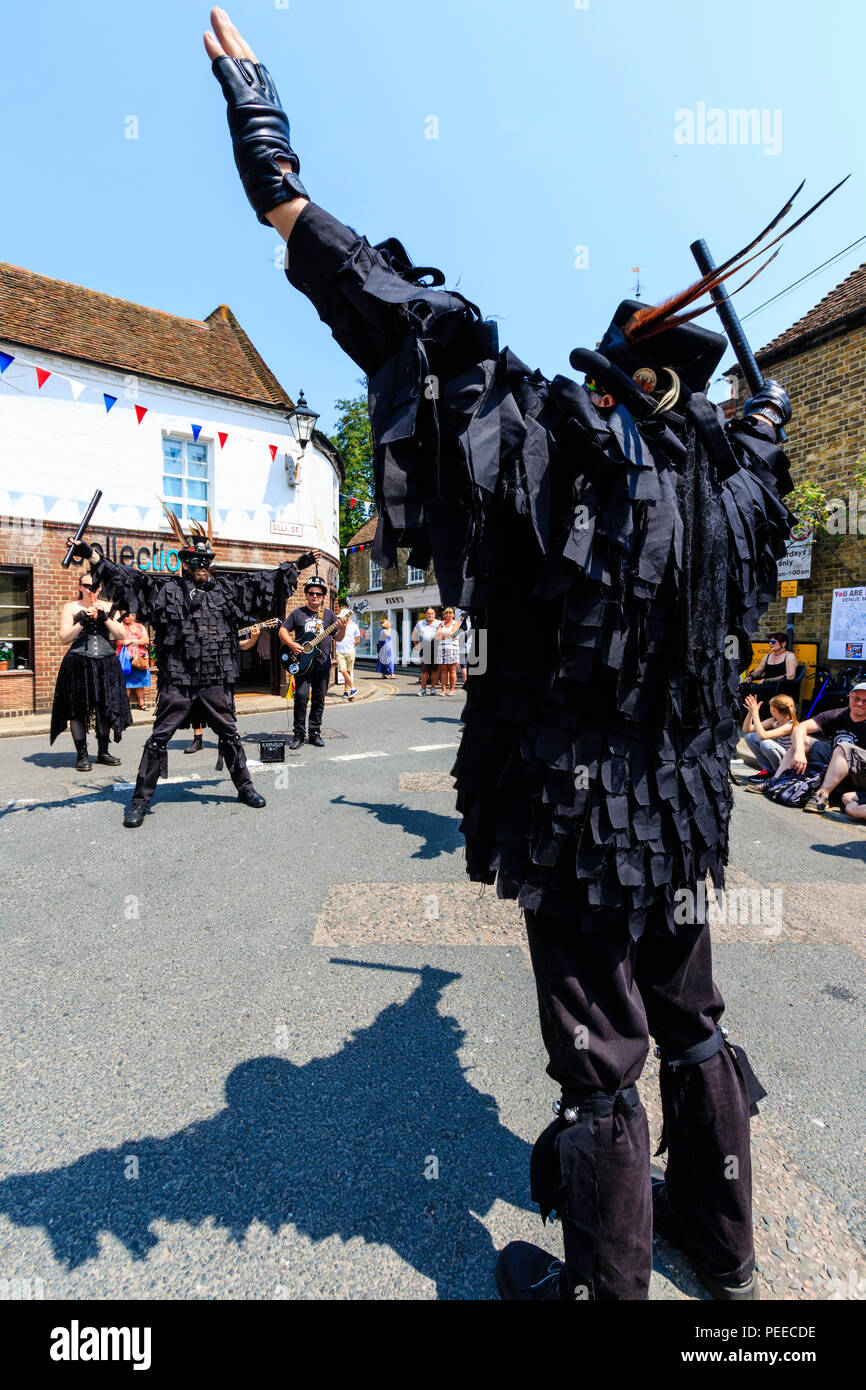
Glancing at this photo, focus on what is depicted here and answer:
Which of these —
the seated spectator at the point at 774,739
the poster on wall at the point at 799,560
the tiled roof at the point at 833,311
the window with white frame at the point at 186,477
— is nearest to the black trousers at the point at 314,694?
the seated spectator at the point at 774,739

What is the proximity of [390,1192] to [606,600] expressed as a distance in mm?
1642

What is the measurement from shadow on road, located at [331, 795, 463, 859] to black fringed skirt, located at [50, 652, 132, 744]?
2945mm

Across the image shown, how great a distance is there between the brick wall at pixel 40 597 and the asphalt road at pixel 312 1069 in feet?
29.7

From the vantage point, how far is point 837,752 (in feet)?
20.1

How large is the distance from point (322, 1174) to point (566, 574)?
1726 mm

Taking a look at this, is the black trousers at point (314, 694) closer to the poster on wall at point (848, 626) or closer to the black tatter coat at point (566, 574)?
the black tatter coat at point (566, 574)

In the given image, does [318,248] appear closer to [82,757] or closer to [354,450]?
[82,757]

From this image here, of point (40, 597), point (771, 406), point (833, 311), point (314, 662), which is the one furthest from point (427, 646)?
point (771, 406)

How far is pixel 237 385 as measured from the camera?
15.4 meters

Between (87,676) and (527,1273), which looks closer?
(527,1273)

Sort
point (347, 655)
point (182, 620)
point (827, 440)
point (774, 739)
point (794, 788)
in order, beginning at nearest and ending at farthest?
point (182, 620) < point (794, 788) < point (774, 739) < point (827, 440) < point (347, 655)

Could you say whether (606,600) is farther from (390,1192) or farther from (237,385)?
(237,385)

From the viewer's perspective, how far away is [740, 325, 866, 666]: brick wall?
10570mm
